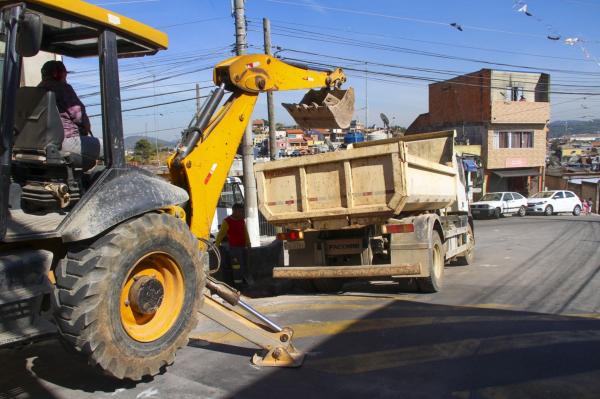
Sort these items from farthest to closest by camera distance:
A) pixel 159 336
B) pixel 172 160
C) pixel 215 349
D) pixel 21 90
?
pixel 215 349 < pixel 172 160 < pixel 159 336 < pixel 21 90

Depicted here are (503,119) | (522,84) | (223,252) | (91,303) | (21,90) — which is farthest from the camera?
(522,84)

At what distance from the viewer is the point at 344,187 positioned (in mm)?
8453

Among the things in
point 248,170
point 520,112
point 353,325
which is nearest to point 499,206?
point 520,112

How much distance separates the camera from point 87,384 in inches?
178

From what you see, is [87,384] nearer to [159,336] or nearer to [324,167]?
[159,336]

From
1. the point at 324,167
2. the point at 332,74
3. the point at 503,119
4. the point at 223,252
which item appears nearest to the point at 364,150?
the point at 324,167

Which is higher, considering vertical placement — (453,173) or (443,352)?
(453,173)

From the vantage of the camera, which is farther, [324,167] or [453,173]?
[453,173]

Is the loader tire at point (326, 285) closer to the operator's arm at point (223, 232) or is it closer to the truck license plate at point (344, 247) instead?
the truck license plate at point (344, 247)

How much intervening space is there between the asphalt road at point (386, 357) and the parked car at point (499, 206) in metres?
26.3

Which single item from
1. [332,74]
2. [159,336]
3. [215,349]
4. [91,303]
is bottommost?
[215,349]

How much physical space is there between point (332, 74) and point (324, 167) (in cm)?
145

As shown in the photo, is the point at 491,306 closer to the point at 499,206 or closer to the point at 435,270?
the point at 435,270

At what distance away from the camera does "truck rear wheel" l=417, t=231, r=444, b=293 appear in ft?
29.3
